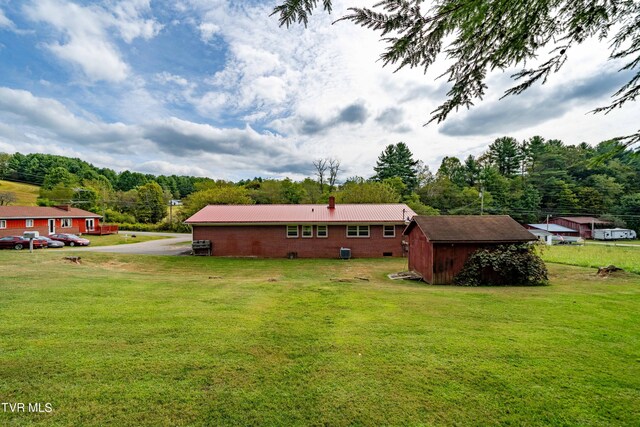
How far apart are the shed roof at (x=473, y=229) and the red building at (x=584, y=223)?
2091 inches

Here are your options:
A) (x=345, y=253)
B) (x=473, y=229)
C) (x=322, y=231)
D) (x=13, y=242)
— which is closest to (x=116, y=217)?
(x=13, y=242)

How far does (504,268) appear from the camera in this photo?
13117 mm

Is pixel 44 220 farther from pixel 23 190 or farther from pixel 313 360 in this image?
pixel 23 190

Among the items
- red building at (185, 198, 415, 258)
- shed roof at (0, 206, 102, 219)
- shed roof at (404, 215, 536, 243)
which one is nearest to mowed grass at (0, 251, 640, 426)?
shed roof at (404, 215, 536, 243)

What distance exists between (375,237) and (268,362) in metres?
18.9

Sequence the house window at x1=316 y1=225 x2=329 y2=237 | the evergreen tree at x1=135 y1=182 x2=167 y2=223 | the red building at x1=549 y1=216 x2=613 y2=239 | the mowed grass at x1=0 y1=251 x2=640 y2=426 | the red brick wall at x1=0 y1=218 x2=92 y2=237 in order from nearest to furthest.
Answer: the mowed grass at x1=0 y1=251 x2=640 y2=426
the house window at x1=316 y1=225 x2=329 y2=237
the red brick wall at x1=0 y1=218 x2=92 y2=237
the evergreen tree at x1=135 y1=182 x2=167 y2=223
the red building at x1=549 y1=216 x2=613 y2=239

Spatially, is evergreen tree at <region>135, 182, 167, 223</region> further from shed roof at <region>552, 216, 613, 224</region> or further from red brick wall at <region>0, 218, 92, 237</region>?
shed roof at <region>552, 216, 613, 224</region>

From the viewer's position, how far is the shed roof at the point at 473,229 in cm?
1355

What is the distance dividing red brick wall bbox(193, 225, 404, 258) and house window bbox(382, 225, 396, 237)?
0.23 m

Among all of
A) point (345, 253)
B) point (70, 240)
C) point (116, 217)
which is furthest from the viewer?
point (116, 217)

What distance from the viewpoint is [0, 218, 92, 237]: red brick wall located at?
2889 centimetres

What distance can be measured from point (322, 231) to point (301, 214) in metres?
2.35

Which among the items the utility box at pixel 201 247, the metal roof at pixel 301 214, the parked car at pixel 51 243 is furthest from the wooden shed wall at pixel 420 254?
the parked car at pixel 51 243

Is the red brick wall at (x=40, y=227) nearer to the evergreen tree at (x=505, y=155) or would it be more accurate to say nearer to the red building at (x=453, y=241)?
the red building at (x=453, y=241)
